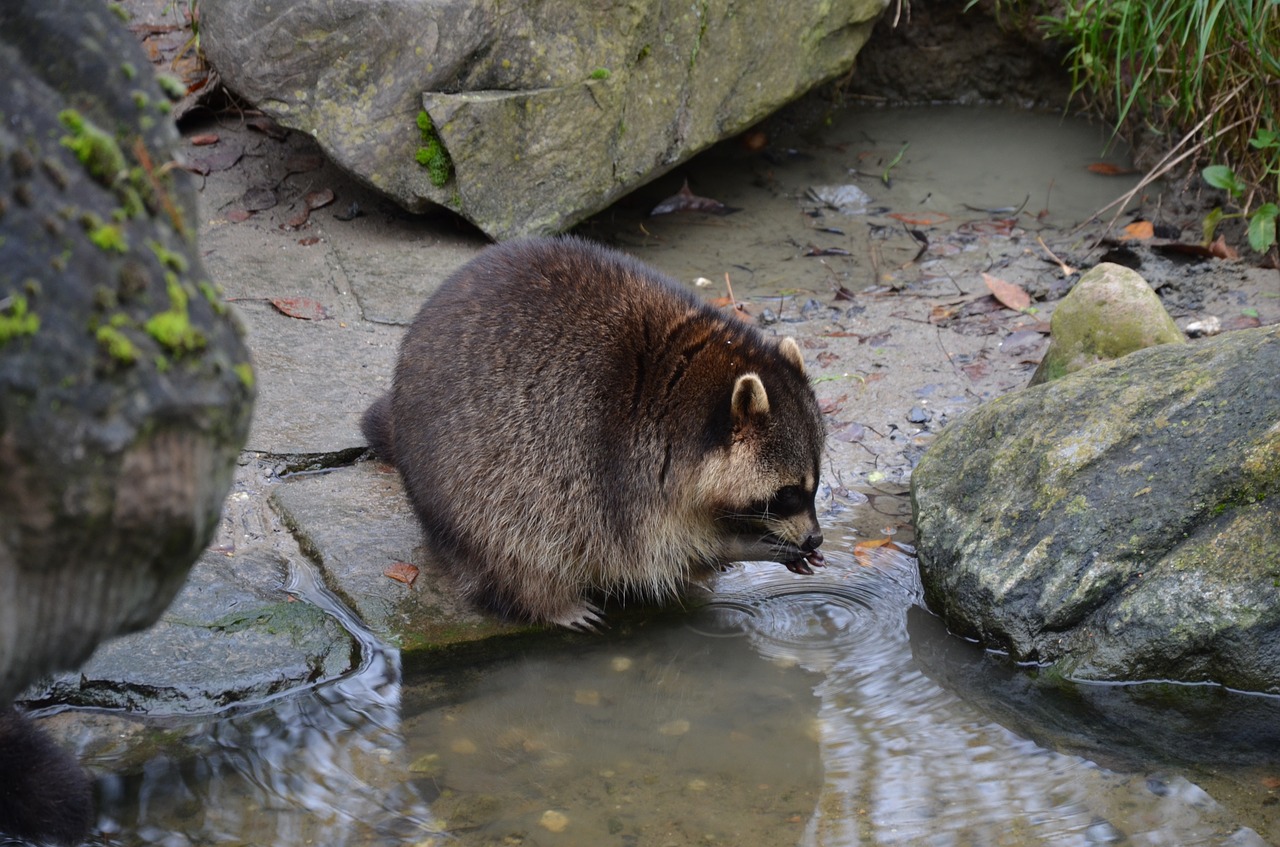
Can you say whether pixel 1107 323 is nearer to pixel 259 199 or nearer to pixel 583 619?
pixel 583 619

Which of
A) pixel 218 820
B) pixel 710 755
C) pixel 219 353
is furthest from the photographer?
pixel 710 755

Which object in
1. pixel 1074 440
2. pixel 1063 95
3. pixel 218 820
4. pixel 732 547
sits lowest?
pixel 218 820

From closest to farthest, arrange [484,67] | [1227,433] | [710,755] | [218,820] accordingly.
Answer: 1. [218,820]
2. [710,755]
3. [1227,433]
4. [484,67]

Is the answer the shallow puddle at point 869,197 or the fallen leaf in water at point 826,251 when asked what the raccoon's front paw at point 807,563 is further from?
the fallen leaf in water at point 826,251

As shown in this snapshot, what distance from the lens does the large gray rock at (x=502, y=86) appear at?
5.58 meters

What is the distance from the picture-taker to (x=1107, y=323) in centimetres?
451

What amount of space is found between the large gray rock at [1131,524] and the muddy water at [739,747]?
0.14 metres

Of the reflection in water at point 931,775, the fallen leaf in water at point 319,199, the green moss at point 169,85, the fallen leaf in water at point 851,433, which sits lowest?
the reflection in water at point 931,775

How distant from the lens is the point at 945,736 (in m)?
3.40

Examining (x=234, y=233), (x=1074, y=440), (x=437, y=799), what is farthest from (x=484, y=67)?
(x=437, y=799)

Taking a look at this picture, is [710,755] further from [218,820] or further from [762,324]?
[762,324]

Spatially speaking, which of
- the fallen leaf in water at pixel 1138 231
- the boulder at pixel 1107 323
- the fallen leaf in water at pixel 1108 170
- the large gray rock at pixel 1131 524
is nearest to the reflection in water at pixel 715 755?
the large gray rock at pixel 1131 524

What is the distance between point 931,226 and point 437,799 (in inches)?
187

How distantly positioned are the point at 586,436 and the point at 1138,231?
3.82 meters
